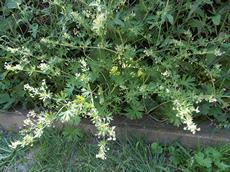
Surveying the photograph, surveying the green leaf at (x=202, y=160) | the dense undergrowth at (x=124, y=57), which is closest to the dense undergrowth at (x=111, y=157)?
the green leaf at (x=202, y=160)

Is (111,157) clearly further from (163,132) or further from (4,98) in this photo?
(4,98)

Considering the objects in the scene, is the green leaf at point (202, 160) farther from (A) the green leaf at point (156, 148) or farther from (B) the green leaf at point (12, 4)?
(B) the green leaf at point (12, 4)

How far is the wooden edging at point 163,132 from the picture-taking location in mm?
2383

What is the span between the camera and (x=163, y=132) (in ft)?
7.94

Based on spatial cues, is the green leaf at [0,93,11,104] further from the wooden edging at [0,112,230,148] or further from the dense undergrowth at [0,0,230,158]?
the wooden edging at [0,112,230,148]

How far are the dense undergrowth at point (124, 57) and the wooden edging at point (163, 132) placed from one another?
0.06 meters

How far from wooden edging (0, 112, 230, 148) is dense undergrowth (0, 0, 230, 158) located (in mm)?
62

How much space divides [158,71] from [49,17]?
717 mm

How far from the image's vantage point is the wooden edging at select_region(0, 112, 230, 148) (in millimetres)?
2383

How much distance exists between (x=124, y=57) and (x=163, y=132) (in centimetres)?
53

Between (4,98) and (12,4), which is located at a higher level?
(12,4)

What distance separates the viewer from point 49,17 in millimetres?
2459

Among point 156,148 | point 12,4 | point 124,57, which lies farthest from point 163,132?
point 12,4

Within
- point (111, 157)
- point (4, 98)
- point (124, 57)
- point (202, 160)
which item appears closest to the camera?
point (124, 57)
